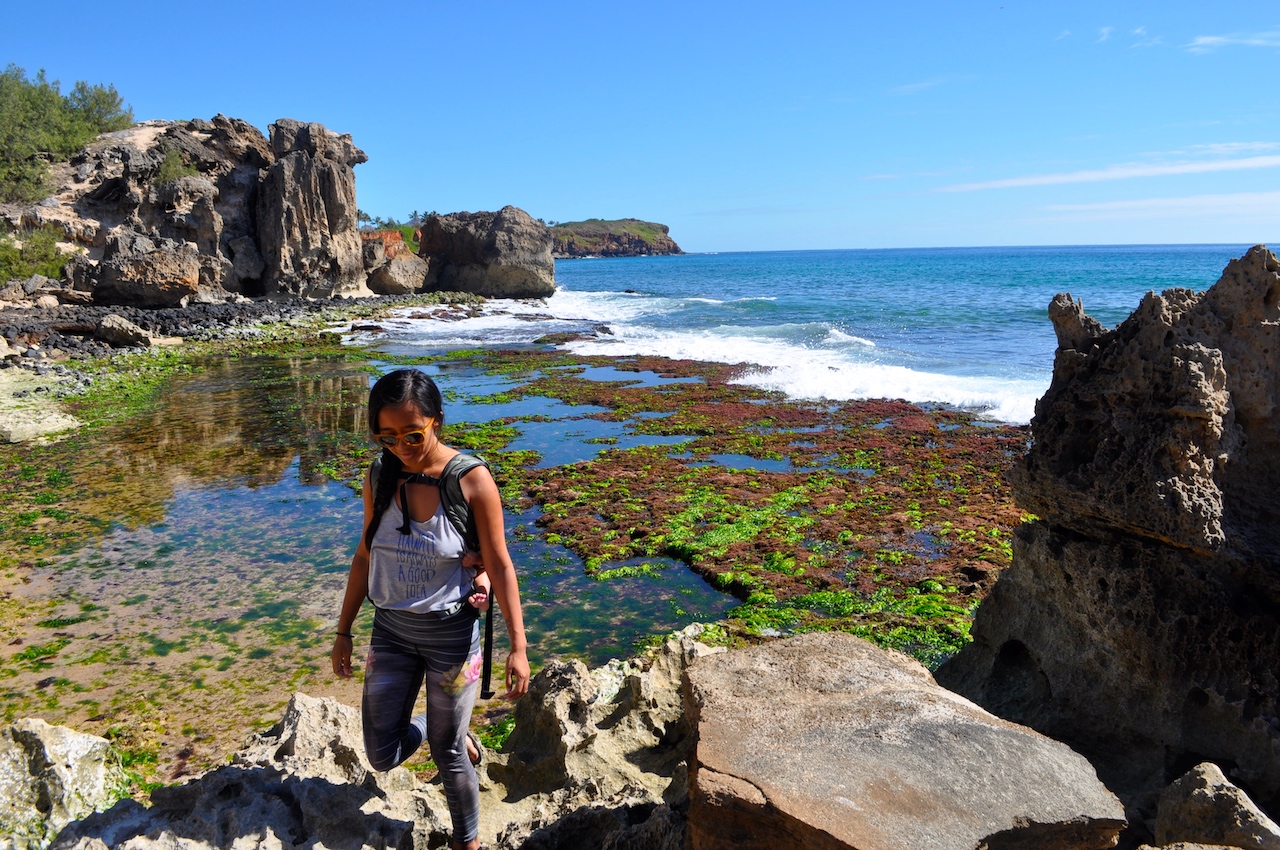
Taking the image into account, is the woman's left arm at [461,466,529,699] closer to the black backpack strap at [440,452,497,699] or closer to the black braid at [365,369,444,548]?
the black backpack strap at [440,452,497,699]

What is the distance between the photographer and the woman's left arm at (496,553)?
315cm

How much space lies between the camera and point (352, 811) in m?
3.22

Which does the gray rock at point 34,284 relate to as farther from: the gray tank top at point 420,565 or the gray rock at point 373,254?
the gray tank top at point 420,565

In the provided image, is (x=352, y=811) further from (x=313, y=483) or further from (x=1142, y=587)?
(x=313, y=483)

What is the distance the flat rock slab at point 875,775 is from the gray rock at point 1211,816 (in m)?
0.49

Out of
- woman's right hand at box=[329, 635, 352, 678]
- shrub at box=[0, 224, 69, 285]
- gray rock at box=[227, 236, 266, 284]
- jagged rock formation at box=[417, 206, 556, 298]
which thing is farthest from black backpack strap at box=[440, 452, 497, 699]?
jagged rock formation at box=[417, 206, 556, 298]

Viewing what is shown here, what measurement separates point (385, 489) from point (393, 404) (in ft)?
1.19

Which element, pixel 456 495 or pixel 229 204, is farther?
pixel 229 204

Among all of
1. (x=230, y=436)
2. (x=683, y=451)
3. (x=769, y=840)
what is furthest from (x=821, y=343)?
(x=769, y=840)

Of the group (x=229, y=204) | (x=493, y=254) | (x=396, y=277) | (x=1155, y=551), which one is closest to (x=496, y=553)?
(x=1155, y=551)

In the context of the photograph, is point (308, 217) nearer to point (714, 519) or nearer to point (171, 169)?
point (171, 169)

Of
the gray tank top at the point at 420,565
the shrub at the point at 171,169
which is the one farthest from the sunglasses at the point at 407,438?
the shrub at the point at 171,169

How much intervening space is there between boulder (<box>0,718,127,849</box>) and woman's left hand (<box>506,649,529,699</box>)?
1.77 metres

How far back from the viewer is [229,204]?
42094 mm
